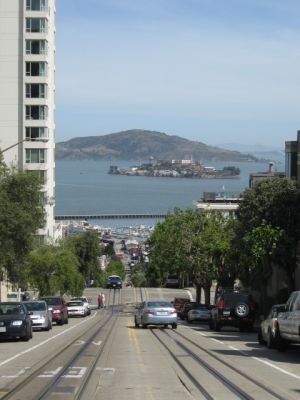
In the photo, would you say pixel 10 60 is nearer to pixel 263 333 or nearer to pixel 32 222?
pixel 32 222

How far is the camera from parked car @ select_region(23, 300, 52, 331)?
36938 mm

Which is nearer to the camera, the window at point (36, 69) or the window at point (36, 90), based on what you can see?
the window at point (36, 69)

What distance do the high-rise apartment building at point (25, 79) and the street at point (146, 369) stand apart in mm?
53396

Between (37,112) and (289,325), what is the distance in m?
63.3

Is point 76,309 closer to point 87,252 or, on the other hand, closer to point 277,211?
point 277,211

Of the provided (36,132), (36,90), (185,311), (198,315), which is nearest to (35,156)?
(36,132)

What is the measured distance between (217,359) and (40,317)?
16.0 meters

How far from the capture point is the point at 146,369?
64.9 feet

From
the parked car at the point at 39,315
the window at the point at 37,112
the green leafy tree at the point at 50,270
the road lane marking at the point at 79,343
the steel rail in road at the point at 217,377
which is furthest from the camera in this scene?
the window at the point at 37,112

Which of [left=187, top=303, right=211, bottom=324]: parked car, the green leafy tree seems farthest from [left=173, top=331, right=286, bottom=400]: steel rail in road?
the green leafy tree

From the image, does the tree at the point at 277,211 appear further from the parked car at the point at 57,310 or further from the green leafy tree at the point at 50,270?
the green leafy tree at the point at 50,270

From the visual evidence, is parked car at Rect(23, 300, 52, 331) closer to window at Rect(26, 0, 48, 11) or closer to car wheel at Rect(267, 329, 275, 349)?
car wheel at Rect(267, 329, 275, 349)

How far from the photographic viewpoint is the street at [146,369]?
15602mm

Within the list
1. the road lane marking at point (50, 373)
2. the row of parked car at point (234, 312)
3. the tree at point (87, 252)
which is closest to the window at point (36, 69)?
the tree at point (87, 252)
